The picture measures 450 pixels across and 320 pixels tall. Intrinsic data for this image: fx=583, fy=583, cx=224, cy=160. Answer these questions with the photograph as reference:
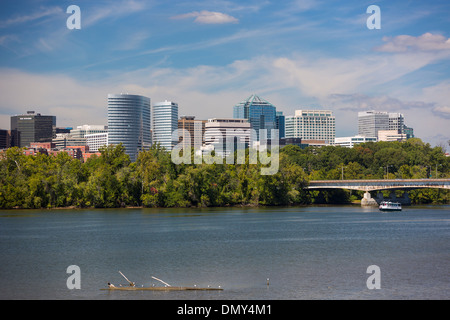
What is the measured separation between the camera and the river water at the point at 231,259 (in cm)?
3481

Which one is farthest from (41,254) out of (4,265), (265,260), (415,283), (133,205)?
(133,205)

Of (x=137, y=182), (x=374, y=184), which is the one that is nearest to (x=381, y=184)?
(x=374, y=184)

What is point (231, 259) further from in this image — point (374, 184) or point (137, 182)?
point (374, 184)

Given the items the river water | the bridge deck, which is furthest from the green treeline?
the river water

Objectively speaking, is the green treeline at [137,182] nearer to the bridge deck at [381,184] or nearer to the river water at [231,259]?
the bridge deck at [381,184]

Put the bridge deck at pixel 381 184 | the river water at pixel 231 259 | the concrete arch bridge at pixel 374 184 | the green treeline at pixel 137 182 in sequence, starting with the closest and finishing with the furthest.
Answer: the river water at pixel 231 259
the green treeline at pixel 137 182
the bridge deck at pixel 381 184
the concrete arch bridge at pixel 374 184

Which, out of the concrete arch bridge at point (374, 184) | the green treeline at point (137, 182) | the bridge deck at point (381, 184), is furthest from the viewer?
the concrete arch bridge at point (374, 184)

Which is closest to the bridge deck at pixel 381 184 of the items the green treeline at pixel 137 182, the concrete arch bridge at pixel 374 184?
the concrete arch bridge at pixel 374 184

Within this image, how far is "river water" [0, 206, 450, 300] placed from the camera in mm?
34812

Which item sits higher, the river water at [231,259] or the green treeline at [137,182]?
the green treeline at [137,182]

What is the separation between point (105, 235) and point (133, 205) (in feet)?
199

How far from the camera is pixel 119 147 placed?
130m

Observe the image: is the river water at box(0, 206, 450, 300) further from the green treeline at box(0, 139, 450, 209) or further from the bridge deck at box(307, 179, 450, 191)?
the bridge deck at box(307, 179, 450, 191)

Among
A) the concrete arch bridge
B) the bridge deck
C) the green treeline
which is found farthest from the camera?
the concrete arch bridge
